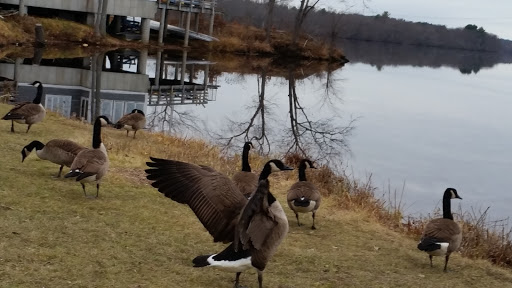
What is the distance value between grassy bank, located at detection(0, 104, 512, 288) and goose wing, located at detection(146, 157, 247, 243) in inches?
29.9

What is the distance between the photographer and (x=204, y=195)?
5730 mm

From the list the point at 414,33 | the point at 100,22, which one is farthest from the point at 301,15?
the point at 414,33

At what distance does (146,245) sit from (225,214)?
1.76 metres

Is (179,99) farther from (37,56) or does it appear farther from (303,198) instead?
(303,198)

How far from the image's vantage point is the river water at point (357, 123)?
17.0 meters

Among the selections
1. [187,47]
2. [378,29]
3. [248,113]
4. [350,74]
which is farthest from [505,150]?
[378,29]

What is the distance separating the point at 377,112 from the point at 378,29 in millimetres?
109064

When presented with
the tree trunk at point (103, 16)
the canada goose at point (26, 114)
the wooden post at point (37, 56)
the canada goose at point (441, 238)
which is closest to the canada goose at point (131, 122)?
the canada goose at point (26, 114)

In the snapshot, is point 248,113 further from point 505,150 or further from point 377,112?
point 505,150

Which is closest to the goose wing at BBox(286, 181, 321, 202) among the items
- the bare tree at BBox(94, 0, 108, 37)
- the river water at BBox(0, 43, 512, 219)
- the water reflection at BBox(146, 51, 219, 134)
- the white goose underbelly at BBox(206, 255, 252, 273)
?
the white goose underbelly at BBox(206, 255, 252, 273)

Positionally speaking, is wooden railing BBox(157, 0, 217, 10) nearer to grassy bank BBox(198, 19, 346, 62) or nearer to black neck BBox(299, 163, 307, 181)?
grassy bank BBox(198, 19, 346, 62)

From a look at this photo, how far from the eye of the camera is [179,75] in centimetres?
3703

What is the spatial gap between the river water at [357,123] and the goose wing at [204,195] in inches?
330

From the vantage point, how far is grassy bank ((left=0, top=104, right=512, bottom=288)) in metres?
6.08
